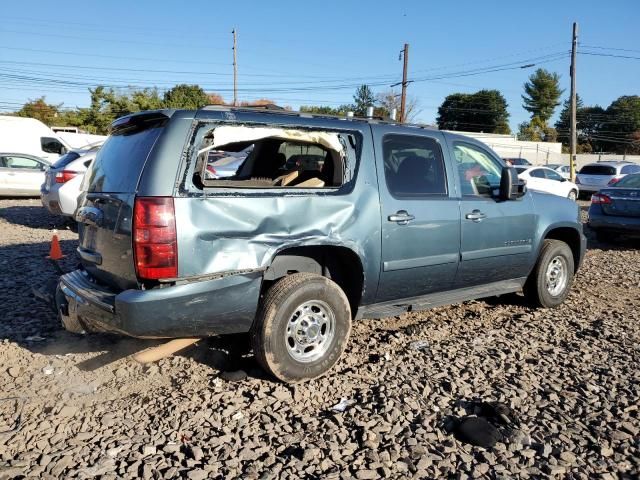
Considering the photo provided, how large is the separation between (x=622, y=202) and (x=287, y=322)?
880cm

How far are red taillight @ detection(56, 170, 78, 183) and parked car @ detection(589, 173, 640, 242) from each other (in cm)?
1022

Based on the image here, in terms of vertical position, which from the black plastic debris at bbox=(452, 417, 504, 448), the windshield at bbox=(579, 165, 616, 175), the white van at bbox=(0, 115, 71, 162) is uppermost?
the white van at bbox=(0, 115, 71, 162)

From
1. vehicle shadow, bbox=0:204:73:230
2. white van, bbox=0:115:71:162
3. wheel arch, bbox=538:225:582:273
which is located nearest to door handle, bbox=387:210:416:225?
wheel arch, bbox=538:225:582:273

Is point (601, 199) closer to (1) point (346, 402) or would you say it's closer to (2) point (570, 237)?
(2) point (570, 237)

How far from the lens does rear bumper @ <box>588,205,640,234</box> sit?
387 inches

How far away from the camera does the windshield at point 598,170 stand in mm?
21328

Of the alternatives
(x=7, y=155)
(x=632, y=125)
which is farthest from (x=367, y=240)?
(x=632, y=125)

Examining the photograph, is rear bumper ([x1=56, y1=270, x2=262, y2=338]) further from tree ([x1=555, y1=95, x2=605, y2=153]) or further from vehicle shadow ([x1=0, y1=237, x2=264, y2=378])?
tree ([x1=555, y1=95, x2=605, y2=153])

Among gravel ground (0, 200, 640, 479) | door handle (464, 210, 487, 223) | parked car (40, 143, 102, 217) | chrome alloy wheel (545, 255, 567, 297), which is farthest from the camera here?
parked car (40, 143, 102, 217)

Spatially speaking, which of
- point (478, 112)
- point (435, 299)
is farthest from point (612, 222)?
point (478, 112)

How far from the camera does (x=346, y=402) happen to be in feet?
11.8

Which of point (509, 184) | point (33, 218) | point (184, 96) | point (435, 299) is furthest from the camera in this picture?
point (184, 96)

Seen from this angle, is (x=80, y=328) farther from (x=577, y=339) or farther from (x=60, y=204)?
(x=60, y=204)

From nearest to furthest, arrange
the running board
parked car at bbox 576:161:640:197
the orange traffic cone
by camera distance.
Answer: the running board → the orange traffic cone → parked car at bbox 576:161:640:197
